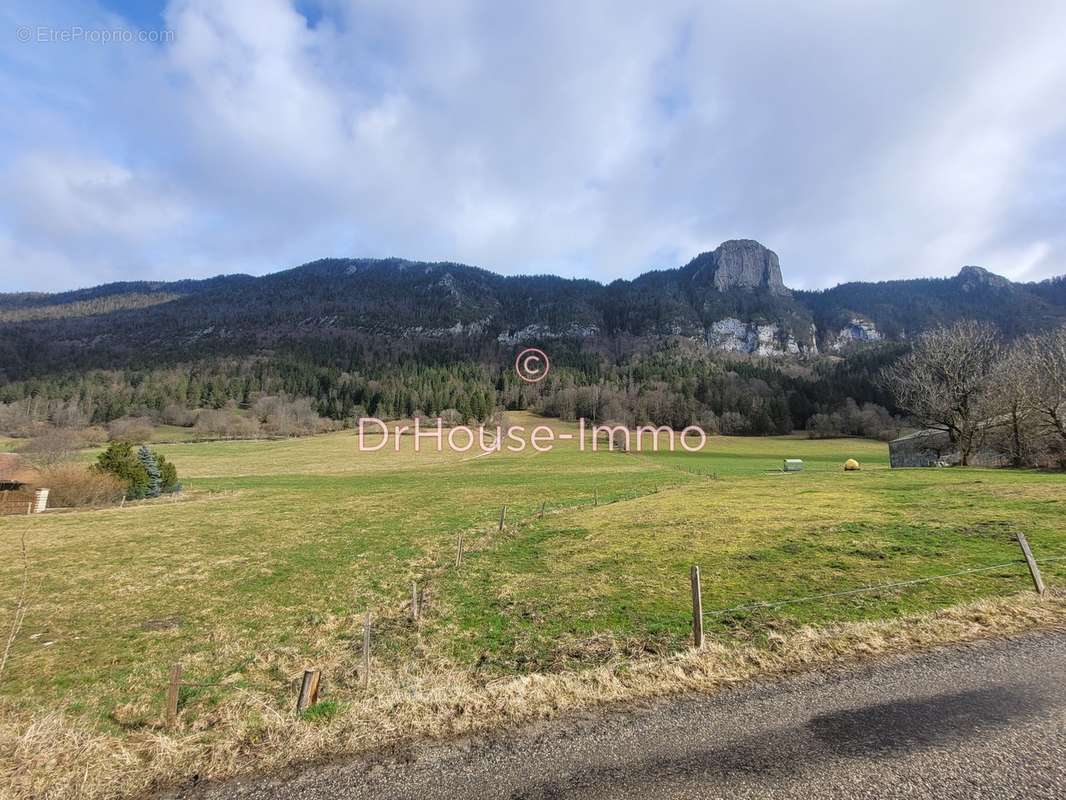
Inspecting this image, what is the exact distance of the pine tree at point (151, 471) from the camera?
50.3 meters

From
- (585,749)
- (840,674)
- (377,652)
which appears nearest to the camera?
(585,749)

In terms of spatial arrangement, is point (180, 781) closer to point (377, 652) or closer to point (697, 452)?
point (377, 652)

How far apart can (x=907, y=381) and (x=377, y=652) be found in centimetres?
5990

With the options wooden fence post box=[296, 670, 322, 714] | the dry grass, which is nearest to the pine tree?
the dry grass

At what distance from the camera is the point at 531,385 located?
637ft

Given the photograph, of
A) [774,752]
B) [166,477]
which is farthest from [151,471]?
[774,752]

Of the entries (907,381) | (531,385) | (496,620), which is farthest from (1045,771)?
(531,385)

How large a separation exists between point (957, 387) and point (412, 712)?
61.2 metres

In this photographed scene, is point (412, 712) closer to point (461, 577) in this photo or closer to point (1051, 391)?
point (461, 577)

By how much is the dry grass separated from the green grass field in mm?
895

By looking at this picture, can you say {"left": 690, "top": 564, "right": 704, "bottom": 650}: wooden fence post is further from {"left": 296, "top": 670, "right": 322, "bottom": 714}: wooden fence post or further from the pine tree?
the pine tree

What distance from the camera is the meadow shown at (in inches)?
438

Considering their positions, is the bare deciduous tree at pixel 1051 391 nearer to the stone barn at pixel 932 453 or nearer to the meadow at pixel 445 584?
the stone barn at pixel 932 453

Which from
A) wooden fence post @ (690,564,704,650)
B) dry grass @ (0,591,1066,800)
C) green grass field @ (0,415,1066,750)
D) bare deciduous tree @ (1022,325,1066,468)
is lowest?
green grass field @ (0,415,1066,750)
